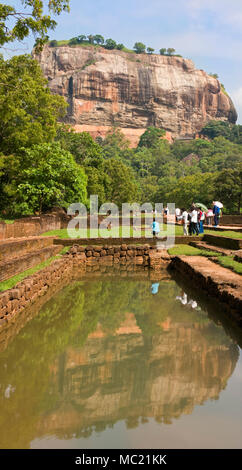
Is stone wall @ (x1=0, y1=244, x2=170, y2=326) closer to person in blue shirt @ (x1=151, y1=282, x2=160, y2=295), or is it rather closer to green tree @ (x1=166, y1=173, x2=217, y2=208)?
person in blue shirt @ (x1=151, y1=282, x2=160, y2=295)

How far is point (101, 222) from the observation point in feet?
95.1

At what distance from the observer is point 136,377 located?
4.90m

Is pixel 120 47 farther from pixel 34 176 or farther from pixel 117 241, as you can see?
pixel 117 241

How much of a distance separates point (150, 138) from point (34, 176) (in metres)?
121

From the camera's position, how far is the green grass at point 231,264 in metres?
10.1

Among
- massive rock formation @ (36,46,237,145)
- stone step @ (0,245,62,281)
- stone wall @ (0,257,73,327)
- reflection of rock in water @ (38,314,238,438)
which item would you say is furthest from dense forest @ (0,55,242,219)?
massive rock formation @ (36,46,237,145)

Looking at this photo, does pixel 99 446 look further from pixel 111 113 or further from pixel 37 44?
pixel 111 113

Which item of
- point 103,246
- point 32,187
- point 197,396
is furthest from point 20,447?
point 32,187

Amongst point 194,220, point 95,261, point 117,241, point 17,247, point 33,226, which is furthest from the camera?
point 194,220

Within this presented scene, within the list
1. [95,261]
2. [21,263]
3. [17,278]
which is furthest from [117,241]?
[17,278]

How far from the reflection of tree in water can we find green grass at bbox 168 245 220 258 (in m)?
5.96

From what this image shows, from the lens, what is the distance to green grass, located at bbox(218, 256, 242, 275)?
398 inches

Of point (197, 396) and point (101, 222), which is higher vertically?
point (101, 222)
